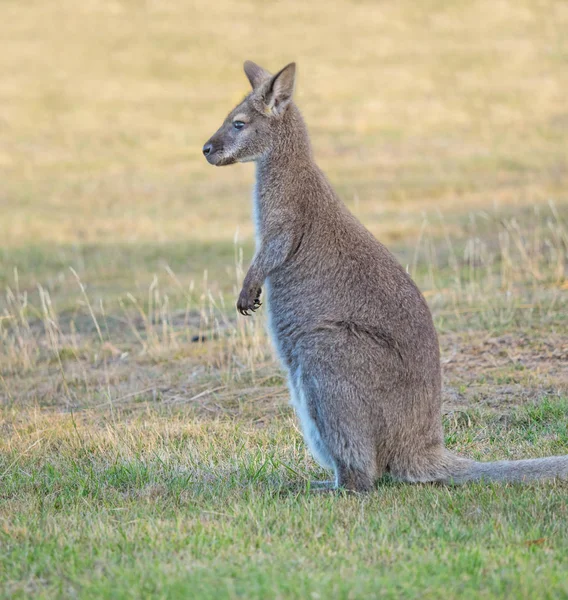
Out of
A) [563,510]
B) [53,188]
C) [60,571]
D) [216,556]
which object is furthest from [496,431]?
[53,188]

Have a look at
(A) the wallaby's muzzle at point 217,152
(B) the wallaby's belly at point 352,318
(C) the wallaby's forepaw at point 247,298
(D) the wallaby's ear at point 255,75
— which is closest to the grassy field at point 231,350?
(B) the wallaby's belly at point 352,318

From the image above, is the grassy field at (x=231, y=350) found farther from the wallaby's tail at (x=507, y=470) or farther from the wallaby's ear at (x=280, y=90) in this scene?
the wallaby's ear at (x=280, y=90)

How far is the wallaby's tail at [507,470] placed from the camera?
5188 millimetres

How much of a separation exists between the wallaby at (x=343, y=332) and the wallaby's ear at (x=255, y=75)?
0.33 metres

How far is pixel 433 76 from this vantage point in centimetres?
3431

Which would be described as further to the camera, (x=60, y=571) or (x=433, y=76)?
(x=433, y=76)

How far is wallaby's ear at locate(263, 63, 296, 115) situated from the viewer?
618 centimetres

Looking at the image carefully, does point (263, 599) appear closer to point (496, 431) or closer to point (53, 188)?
point (496, 431)

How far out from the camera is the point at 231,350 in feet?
Result: 30.0

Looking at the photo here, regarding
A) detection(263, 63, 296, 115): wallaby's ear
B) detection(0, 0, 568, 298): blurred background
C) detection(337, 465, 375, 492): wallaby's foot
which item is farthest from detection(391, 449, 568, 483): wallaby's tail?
detection(0, 0, 568, 298): blurred background

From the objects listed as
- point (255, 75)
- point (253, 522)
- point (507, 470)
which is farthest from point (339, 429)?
point (255, 75)

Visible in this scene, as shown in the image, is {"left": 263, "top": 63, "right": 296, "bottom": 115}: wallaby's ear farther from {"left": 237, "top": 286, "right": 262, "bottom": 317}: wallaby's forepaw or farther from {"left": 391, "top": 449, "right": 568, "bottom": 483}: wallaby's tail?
{"left": 391, "top": 449, "right": 568, "bottom": 483}: wallaby's tail

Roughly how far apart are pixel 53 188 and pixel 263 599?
61.9ft

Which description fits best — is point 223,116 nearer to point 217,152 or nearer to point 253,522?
point 217,152
